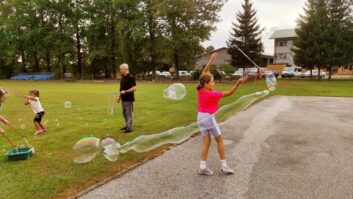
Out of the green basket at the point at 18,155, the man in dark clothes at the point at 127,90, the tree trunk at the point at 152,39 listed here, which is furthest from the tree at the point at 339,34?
the green basket at the point at 18,155

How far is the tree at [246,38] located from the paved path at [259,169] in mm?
44350

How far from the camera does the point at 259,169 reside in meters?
7.20

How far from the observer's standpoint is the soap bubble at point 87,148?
7379mm

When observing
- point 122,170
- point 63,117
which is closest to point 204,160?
point 122,170

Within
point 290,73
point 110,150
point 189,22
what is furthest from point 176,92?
point 290,73

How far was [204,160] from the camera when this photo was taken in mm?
6945

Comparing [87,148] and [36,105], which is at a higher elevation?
[36,105]

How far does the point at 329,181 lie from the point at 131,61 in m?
50.4

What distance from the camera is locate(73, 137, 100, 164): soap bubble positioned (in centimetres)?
738

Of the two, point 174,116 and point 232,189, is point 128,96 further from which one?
point 232,189

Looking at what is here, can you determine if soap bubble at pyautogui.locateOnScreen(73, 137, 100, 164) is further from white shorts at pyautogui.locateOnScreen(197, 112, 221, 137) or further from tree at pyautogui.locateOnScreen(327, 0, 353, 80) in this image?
tree at pyautogui.locateOnScreen(327, 0, 353, 80)

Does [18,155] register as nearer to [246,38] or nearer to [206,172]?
[206,172]

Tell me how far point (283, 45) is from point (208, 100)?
274 ft

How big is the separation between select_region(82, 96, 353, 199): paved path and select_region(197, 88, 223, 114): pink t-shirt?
1.31m
